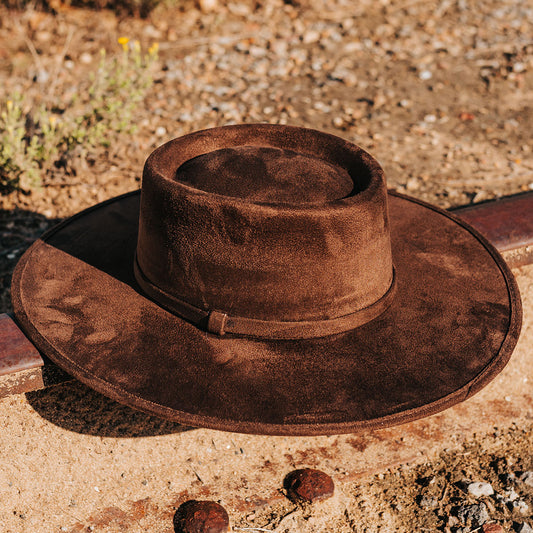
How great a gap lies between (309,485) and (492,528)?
0.78 metres

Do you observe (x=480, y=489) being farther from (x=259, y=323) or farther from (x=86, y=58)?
(x=86, y=58)

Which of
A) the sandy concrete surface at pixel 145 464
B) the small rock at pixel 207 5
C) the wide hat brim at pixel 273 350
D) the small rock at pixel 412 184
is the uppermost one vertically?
the wide hat brim at pixel 273 350

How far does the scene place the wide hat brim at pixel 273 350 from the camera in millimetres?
1865

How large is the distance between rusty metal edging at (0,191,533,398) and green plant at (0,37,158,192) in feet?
6.33

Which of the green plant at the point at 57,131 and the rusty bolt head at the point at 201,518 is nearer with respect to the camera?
the rusty bolt head at the point at 201,518

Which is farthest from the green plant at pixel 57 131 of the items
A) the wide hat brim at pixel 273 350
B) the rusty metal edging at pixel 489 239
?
the rusty metal edging at pixel 489 239

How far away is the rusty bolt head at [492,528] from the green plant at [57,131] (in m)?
3.18

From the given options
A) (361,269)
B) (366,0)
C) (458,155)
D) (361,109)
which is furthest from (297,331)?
(366,0)

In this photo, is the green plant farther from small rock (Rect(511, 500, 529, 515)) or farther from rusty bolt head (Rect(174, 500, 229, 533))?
small rock (Rect(511, 500, 529, 515))

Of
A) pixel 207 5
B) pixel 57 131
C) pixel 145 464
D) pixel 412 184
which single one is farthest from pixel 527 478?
pixel 207 5

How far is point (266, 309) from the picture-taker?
6.71 ft

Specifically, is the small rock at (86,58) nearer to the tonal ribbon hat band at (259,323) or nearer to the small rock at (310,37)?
the small rock at (310,37)

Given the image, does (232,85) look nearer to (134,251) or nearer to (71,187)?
(71,187)

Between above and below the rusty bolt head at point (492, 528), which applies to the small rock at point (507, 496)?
below
